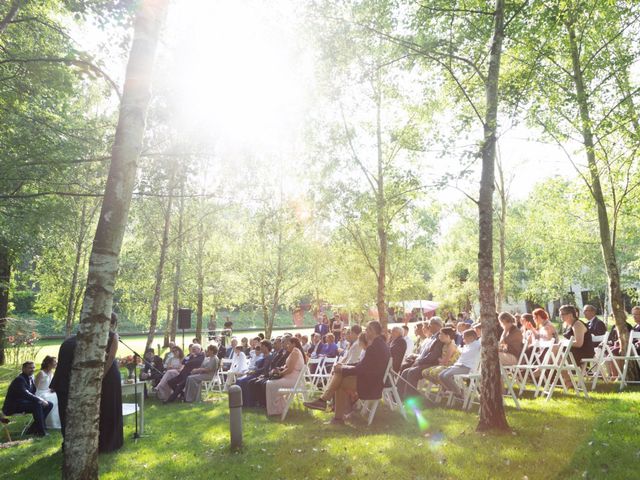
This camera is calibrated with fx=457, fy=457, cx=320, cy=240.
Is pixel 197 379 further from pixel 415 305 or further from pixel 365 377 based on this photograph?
pixel 415 305

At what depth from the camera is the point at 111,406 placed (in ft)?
22.4

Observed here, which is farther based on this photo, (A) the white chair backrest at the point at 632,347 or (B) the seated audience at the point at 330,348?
(B) the seated audience at the point at 330,348

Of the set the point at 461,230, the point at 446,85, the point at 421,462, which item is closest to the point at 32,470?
the point at 421,462

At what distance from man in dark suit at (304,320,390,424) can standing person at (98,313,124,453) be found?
124 inches

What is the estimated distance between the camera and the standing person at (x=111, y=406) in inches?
266

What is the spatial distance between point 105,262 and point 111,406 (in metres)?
3.42

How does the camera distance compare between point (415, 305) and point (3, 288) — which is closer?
point (3, 288)

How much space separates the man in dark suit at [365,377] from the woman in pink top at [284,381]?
1.35m

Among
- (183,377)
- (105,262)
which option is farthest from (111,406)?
(183,377)

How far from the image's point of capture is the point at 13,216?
11914 mm

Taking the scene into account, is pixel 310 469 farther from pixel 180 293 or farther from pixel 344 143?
pixel 180 293

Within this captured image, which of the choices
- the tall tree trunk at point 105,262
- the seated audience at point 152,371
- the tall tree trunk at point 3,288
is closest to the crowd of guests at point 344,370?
the seated audience at point 152,371

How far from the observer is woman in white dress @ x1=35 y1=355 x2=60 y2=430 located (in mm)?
8922

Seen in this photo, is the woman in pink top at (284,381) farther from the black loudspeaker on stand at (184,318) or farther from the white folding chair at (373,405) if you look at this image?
the black loudspeaker on stand at (184,318)
